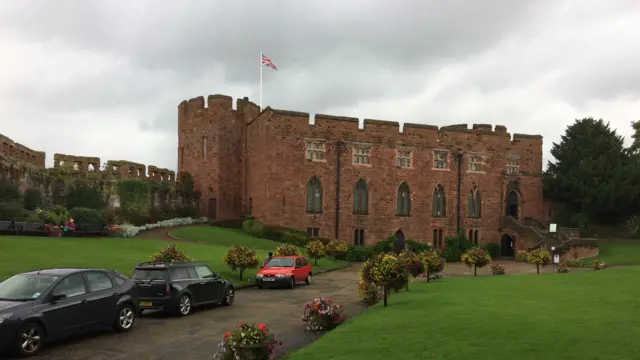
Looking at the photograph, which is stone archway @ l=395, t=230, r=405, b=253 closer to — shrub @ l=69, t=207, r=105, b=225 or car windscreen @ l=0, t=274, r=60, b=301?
shrub @ l=69, t=207, r=105, b=225

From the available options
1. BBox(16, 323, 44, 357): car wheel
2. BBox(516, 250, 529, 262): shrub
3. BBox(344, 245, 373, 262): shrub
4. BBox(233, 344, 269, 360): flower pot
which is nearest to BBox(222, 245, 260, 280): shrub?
BBox(16, 323, 44, 357): car wheel

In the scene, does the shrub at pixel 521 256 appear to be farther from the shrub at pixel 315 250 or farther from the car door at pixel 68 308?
the car door at pixel 68 308

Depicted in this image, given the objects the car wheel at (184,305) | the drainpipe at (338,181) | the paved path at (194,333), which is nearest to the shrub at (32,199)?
the paved path at (194,333)

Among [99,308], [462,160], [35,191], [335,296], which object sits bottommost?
[335,296]

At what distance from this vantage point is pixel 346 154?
1812 inches

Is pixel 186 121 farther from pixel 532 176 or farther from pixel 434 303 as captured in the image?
pixel 434 303

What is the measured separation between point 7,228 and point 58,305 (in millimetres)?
21179

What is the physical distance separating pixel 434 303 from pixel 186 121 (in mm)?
40832

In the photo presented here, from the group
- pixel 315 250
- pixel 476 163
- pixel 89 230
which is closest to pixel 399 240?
pixel 476 163

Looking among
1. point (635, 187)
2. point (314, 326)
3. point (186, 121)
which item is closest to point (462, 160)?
point (635, 187)

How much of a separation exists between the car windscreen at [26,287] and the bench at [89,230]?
22405 mm

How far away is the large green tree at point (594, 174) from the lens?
4781cm

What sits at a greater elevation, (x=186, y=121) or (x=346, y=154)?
(x=186, y=121)

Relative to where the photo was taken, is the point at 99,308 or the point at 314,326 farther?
the point at 314,326
